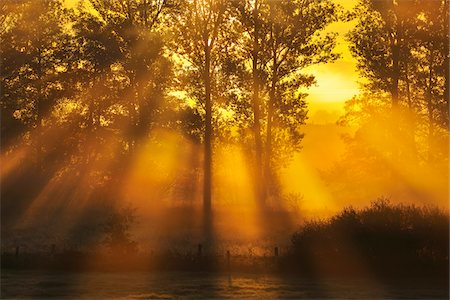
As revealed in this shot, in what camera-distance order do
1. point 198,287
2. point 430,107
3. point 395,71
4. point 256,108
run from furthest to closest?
1. point 430,107
2. point 256,108
3. point 395,71
4. point 198,287

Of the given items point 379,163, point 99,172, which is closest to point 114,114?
point 99,172

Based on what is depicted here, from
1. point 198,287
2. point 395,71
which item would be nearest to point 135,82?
point 395,71

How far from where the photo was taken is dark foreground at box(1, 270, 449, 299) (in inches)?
915

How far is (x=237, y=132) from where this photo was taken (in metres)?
58.3

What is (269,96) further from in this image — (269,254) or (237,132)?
(269,254)

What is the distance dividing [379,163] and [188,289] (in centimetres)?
3289

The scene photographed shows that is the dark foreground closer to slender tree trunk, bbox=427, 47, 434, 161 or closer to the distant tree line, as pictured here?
the distant tree line

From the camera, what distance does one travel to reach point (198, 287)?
25141 millimetres

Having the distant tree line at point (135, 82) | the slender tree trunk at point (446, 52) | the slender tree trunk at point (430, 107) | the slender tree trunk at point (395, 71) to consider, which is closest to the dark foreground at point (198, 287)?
the distant tree line at point (135, 82)

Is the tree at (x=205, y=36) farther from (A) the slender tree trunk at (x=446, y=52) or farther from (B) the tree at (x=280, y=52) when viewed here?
(A) the slender tree trunk at (x=446, y=52)

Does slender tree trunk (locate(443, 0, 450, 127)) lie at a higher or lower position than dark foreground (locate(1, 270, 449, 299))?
higher

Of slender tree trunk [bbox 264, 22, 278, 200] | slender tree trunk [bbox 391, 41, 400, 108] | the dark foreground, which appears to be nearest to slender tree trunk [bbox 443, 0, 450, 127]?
slender tree trunk [bbox 391, 41, 400, 108]

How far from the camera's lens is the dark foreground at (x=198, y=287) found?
23.2 m

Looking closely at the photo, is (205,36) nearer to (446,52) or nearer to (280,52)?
(280,52)
